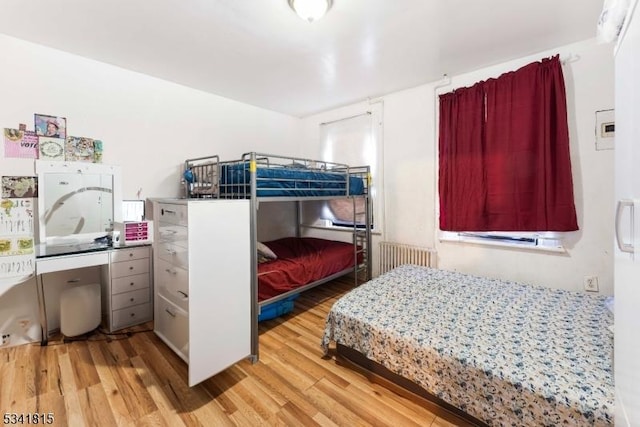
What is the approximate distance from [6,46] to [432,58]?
3567 mm

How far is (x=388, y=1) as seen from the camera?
172cm

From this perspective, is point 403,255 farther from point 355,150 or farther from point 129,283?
point 129,283

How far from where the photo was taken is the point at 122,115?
2.62m

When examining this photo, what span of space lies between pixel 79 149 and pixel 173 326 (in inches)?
74.8

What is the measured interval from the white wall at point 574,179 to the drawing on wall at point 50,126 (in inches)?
Result: 122

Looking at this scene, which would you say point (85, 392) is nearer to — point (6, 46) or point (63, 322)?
point (63, 322)

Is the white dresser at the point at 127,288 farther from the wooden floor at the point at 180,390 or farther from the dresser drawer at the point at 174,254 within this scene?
the dresser drawer at the point at 174,254

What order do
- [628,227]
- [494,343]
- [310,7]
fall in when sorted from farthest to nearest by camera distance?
[310,7]
[494,343]
[628,227]

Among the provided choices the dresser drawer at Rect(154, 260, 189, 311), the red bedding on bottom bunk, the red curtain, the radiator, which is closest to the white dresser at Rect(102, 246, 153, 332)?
the dresser drawer at Rect(154, 260, 189, 311)

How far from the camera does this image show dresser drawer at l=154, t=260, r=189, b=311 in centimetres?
169

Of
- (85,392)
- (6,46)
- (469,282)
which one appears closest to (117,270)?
(85,392)

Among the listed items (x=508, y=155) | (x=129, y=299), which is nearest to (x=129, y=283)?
(x=129, y=299)

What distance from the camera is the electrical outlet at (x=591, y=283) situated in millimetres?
2230

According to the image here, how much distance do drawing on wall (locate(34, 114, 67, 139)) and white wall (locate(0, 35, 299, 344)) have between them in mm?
37
